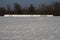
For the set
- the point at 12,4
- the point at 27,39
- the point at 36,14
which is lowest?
the point at 36,14

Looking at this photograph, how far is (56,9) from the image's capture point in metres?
19.9

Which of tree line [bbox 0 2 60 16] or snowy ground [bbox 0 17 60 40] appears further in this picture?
tree line [bbox 0 2 60 16]

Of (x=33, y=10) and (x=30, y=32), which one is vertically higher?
(x=30, y=32)

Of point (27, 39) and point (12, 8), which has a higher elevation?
point (27, 39)

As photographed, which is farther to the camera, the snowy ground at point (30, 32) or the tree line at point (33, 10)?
the tree line at point (33, 10)

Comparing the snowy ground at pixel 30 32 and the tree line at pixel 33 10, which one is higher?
the snowy ground at pixel 30 32

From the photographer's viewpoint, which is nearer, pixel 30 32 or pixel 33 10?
pixel 30 32

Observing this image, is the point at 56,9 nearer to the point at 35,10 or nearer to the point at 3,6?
the point at 35,10

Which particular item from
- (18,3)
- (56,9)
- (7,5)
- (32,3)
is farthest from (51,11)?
(7,5)

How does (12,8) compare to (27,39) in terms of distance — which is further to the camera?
(12,8)

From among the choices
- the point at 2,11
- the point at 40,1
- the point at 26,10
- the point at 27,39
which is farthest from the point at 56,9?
the point at 27,39

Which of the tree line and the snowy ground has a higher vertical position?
the snowy ground

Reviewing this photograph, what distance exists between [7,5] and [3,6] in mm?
599

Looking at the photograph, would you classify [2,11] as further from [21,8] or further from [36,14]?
[36,14]
